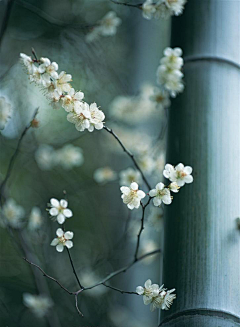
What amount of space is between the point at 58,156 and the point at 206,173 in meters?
1.23

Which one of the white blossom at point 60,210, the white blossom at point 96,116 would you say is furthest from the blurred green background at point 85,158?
the white blossom at point 96,116

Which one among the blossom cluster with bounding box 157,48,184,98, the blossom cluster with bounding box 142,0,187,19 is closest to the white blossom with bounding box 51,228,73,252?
the blossom cluster with bounding box 157,48,184,98

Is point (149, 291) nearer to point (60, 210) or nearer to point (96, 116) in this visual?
point (60, 210)

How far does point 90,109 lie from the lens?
968 mm

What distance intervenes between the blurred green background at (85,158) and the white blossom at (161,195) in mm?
849

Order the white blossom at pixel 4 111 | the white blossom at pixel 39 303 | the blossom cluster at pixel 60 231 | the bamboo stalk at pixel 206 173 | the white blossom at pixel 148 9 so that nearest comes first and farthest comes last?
1. the bamboo stalk at pixel 206 173
2. the blossom cluster at pixel 60 231
3. the white blossom at pixel 148 9
4. the white blossom at pixel 4 111
5. the white blossom at pixel 39 303

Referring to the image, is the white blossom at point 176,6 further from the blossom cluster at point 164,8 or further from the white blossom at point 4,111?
the white blossom at point 4,111

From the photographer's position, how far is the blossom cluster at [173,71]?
43.5 inches

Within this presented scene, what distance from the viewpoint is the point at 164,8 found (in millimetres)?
1167

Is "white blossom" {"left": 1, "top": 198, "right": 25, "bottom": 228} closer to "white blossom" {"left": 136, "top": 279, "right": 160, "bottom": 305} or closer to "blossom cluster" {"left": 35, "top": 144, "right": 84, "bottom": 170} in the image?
"blossom cluster" {"left": 35, "top": 144, "right": 84, "bottom": 170}

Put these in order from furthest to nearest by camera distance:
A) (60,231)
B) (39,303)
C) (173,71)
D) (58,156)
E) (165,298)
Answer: (58,156) → (39,303) → (173,71) → (60,231) → (165,298)

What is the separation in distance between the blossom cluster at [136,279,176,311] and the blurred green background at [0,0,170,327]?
0.84m

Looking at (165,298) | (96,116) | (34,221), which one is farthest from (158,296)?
(34,221)

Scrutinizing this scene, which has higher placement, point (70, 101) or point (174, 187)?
point (70, 101)
